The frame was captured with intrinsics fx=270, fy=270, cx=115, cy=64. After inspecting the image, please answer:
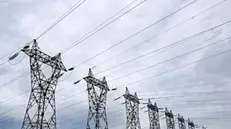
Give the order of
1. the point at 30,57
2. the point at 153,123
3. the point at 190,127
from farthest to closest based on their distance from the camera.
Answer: the point at 190,127
the point at 153,123
the point at 30,57

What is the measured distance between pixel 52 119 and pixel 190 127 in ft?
225

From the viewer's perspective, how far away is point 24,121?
93.4 feet

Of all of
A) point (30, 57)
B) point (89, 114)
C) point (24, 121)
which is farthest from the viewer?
→ point (89, 114)

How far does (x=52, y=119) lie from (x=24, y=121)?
3.10m

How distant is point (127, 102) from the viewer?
50094 millimetres

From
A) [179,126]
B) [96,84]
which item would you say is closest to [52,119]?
[96,84]

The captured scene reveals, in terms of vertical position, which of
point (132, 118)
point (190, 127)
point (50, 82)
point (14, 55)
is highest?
point (14, 55)

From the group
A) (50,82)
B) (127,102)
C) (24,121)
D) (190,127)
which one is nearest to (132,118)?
(127,102)

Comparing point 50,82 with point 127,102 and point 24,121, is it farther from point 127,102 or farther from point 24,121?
point 127,102

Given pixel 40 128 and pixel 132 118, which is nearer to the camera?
pixel 40 128

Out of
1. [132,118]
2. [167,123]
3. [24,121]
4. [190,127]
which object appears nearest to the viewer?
[24,121]

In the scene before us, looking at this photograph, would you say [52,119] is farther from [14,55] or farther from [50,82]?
[14,55]

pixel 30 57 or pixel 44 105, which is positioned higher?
pixel 30 57

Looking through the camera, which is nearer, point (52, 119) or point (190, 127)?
point (52, 119)
